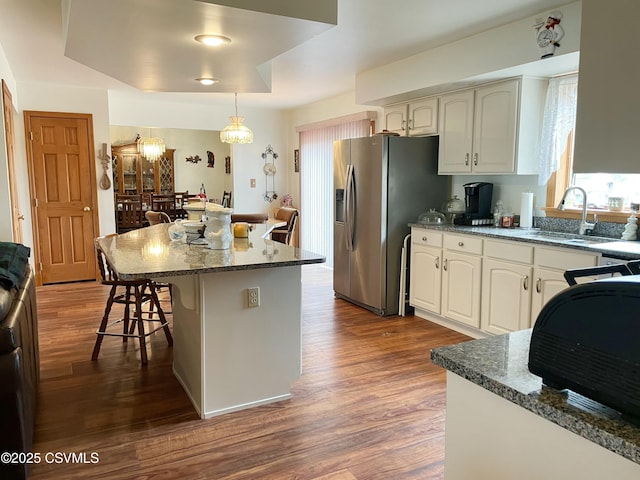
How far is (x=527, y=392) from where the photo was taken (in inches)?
36.5

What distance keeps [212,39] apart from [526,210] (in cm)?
280

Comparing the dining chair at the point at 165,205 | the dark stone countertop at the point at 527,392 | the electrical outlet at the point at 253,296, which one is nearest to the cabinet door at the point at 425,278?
the electrical outlet at the point at 253,296

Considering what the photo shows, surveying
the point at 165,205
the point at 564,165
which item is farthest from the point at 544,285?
the point at 165,205

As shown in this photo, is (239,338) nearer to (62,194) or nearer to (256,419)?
(256,419)

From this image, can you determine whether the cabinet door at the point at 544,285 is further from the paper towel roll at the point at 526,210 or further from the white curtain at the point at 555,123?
the white curtain at the point at 555,123

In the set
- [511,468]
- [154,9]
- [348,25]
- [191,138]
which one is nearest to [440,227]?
[348,25]

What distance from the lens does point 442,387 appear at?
9.98 feet

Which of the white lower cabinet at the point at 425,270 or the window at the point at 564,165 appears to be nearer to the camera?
the window at the point at 564,165

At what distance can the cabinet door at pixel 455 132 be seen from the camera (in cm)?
416

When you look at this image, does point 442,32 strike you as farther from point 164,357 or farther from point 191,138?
point 191,138

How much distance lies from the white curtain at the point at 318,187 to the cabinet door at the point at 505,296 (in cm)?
309

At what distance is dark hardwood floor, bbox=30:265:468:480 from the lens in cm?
219

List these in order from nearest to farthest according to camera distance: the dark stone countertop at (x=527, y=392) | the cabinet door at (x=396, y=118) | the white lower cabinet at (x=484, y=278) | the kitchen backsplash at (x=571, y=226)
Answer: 1. the dark stone countertop at (x=527, y=392)
2. the white lower cabinet at (x=484, y=278)
3. the kitchen backsplash at (x=571, y=226)
4. the cabinet door at (x=396, y=118)

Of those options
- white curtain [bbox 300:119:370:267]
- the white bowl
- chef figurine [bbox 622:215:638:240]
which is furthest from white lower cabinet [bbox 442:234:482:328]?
white curtain [bbox 300:119:370:267]
